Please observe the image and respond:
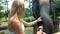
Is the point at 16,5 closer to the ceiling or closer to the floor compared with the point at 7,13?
closer to the ceiling

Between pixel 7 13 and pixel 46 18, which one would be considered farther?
pixel 7 13

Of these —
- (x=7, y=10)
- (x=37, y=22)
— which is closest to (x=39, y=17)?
(x=37, y=22)

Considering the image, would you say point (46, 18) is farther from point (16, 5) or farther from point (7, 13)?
point (7, 13)

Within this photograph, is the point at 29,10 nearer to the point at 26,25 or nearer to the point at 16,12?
the point at 26,25

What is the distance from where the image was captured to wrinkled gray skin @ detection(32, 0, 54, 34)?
191cm

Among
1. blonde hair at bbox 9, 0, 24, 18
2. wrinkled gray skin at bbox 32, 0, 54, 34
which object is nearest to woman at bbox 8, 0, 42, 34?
blonde hair at bbox 9, 0, 24, 18

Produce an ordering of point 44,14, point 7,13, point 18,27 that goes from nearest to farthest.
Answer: point 18,27 → point 44,14 → point 7,13

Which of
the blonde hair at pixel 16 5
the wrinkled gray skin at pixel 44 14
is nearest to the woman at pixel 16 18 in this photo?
the blonde hair at pixel 16 5

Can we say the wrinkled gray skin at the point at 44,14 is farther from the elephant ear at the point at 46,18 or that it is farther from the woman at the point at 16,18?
the woman at the point at 16,18

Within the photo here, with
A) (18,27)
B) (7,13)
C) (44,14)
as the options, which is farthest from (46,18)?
(7,13)

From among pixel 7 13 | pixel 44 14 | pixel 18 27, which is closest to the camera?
pixel 18 27

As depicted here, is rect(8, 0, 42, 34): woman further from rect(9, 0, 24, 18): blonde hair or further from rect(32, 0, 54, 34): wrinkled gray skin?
rect(32, 0, 54, 34): wrinkled gray skin

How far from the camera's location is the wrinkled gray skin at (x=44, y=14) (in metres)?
1.91

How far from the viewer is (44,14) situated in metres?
1.97
